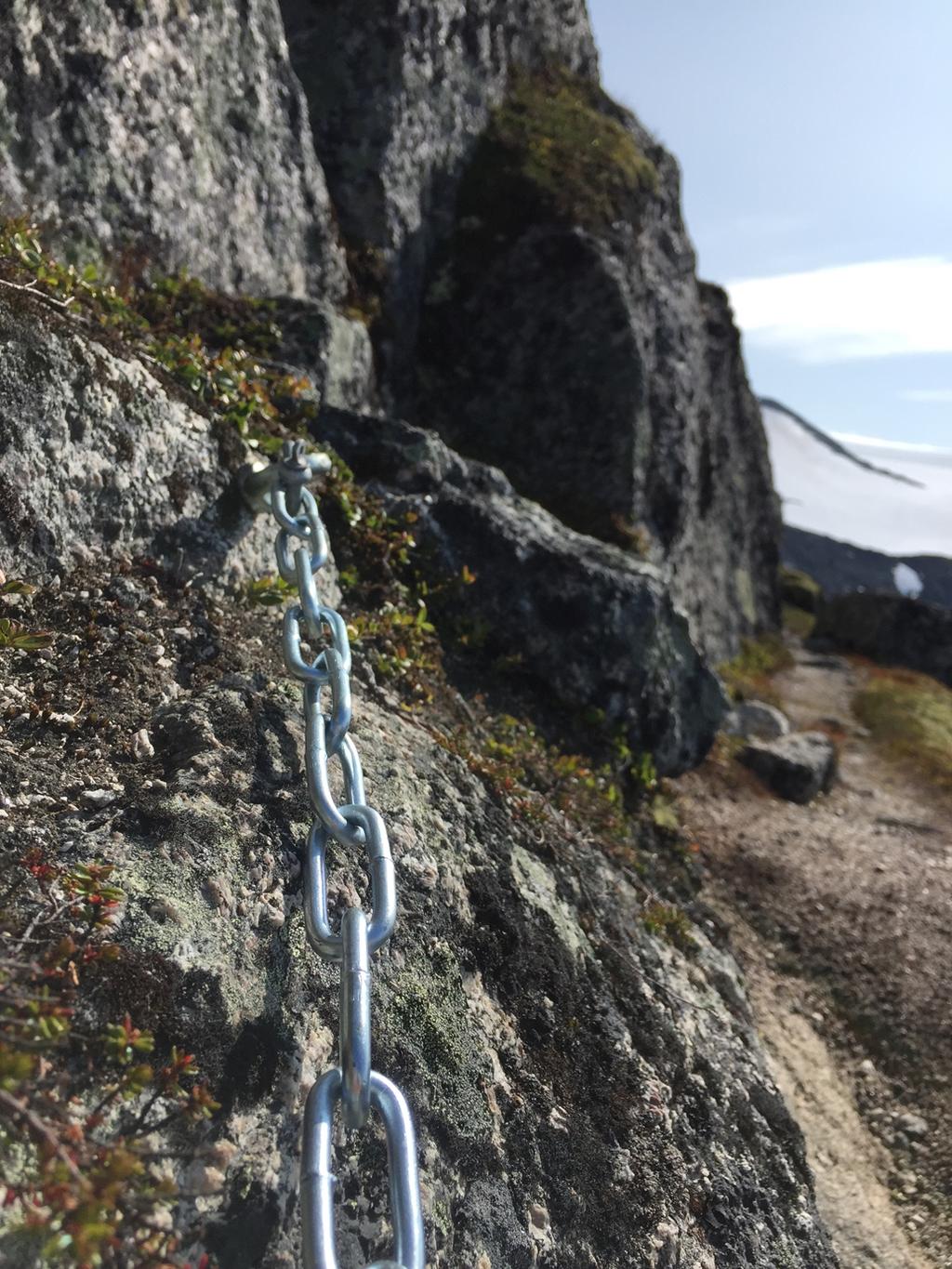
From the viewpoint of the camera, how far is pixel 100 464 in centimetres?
516

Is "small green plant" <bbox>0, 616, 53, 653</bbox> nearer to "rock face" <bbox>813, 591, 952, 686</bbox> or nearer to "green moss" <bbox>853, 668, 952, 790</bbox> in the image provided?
"green moss" <bbox>853, 668, 952, 790</bbox>

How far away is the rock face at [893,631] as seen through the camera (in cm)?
3238

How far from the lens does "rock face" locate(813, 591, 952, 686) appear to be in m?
32.4

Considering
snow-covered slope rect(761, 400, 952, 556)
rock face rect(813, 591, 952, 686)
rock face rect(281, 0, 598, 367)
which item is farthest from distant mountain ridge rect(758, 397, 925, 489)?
rock face rect(281, 0, 598, 367)

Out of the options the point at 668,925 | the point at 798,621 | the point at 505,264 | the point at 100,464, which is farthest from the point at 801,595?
the point at 100,464

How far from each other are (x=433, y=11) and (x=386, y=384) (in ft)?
23.4

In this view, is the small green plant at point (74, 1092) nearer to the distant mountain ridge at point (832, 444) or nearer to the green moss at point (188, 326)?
the green moss at point (188, 326)

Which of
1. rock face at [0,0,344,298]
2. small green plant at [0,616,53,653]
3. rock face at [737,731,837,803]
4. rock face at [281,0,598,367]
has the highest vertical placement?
rock face at [281,0,598,367]

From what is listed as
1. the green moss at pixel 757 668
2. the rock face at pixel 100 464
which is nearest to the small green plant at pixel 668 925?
the rock face at pixel 100 464

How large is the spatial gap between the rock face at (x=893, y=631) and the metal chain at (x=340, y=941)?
32401mm

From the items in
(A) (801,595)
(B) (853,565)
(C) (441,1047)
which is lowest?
(C) (441,1047)

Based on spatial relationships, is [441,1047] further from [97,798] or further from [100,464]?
[100,464]

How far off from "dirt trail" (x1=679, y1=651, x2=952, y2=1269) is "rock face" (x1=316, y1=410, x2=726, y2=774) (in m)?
2.59

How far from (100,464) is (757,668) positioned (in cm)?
2382
